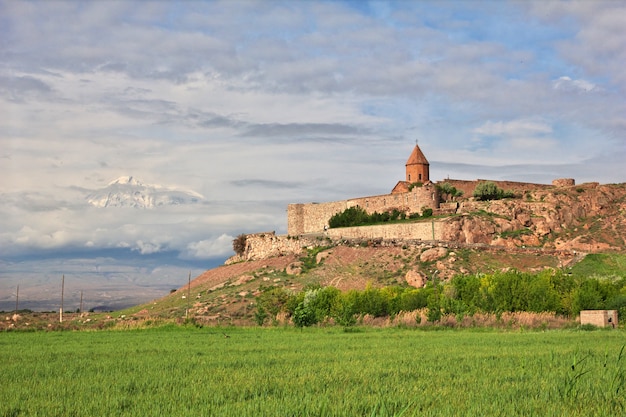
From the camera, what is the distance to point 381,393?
10961 mm

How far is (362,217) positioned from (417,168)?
32.8 feet

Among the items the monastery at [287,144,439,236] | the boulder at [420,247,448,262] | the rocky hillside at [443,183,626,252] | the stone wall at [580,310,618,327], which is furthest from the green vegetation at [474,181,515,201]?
the stone wall at [580,310,618,327]

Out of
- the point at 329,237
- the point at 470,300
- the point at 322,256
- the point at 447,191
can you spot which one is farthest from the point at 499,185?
the point at 470,300

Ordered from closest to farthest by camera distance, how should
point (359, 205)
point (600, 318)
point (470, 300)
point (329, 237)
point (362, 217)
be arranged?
point (600, 318) → point (470, 300) → point (329, 237) → point (362, 217) → point (359, 205)

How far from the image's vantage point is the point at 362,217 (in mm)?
68438

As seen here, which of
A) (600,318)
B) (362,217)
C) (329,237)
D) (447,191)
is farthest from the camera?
(447,191)

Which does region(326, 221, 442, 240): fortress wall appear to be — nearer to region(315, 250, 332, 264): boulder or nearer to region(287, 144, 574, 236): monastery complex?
region(287, 144, 574, 236): monastery complex

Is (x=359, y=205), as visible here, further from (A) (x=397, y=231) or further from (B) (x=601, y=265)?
(B) (x=601, y=265)

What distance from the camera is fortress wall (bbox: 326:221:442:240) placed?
59.8 metres

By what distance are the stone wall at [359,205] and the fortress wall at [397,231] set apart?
406cm

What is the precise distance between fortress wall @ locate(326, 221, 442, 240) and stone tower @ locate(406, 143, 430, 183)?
11.3 meters

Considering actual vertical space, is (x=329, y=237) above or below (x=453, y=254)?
above

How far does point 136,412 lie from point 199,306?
43663 mm

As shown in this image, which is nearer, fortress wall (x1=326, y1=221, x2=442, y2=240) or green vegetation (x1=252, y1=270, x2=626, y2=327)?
green vegetation (x1=252, y1=270, x2=626, y2=327)
